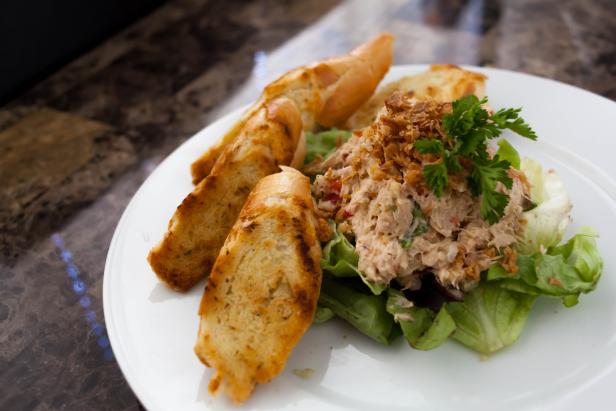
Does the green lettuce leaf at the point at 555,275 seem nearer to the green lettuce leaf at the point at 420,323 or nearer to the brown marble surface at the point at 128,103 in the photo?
the green lettuce leaf at the point at 420,323

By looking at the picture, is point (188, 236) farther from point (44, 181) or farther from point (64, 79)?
point (64, 79)

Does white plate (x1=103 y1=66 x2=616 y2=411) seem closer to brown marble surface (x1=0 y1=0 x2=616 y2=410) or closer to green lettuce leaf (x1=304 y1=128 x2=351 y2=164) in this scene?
brown marble surface (x1=0 y1=0 x2=616 y2=410)

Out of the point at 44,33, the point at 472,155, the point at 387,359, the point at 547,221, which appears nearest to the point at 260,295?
the point at 387,359

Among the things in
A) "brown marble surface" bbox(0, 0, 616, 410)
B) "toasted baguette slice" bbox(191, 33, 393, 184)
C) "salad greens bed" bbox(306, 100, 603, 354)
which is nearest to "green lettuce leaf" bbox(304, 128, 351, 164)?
→ "toasted baguette slice" bbox(191, 33, 393, 184)

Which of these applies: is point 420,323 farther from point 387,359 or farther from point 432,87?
point 432,87

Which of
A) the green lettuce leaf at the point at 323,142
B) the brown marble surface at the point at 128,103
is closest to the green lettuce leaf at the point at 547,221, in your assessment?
the green lettuce leaf at the point at 323,142

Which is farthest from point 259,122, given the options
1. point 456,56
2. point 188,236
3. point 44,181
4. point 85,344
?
point 456,56

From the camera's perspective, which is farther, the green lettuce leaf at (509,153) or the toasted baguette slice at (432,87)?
the toasted baguette slice at (432,87)
